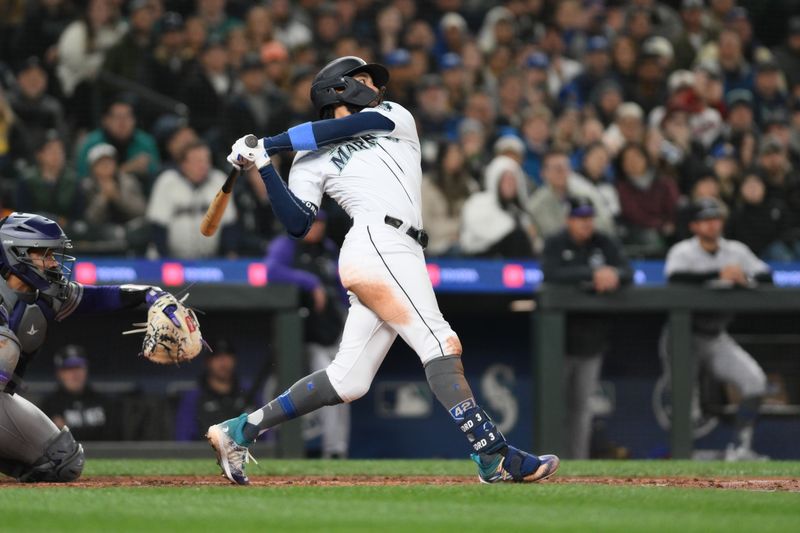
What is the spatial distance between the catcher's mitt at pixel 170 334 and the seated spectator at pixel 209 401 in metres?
2.52

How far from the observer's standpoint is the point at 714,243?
992cm

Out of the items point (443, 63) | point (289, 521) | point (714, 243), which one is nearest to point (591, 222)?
point (714, 243)

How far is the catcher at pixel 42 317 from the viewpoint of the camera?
6.20 m

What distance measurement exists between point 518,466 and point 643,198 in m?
6.16

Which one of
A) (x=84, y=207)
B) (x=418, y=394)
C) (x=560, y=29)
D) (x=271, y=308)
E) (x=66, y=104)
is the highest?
(x=560, y=29)

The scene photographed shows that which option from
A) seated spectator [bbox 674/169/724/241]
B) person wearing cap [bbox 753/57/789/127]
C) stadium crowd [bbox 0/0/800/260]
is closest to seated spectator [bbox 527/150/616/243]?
stadium crowd [bbox 0/0/800/260]

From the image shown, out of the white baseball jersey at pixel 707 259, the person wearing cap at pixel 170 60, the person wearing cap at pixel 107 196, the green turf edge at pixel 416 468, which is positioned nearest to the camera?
the green turf edge at pixel 416 468

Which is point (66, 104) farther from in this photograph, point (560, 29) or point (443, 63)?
point (560, 29)

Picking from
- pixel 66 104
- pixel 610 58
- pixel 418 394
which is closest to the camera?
pixel 418 394

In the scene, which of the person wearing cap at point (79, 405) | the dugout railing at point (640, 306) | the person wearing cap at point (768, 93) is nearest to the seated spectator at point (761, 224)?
the dugout railing at point (640, 306)

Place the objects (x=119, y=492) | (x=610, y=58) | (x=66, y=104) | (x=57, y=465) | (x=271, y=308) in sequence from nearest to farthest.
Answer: (x=119, y=492) < (x=57, y=465) < (x=271, y=308) < (x=66, y=104) < (x=610, y=58)

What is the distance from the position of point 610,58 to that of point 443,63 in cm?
189

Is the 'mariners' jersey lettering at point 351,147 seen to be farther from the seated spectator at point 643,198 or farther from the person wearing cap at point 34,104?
the person wearing cap at point 34,104

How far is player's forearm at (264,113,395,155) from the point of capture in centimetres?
599
